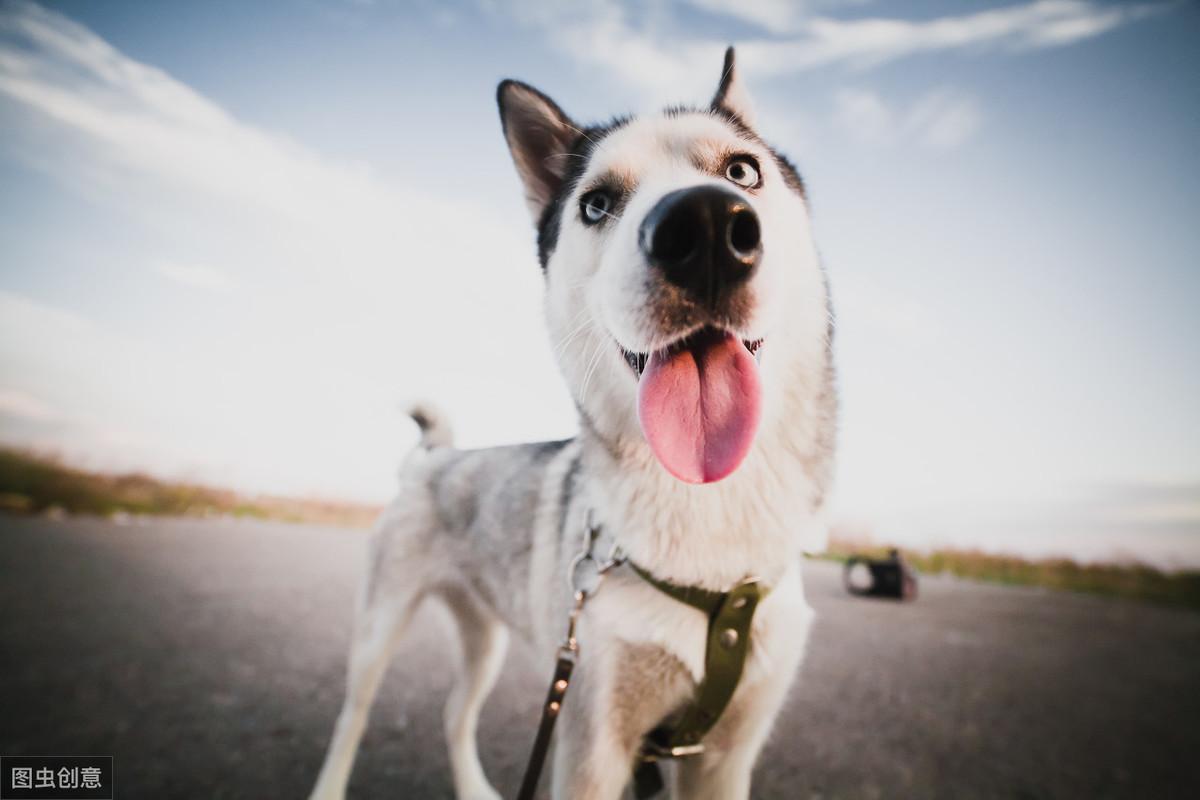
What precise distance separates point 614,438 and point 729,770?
118 centimetres

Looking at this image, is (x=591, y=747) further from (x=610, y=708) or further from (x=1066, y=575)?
(x=1066, y=575)

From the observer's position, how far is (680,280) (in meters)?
1.14

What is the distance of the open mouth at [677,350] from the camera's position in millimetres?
1291

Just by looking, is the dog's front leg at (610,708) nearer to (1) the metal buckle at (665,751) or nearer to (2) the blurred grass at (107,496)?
(1) the metal buckle at (665,751)

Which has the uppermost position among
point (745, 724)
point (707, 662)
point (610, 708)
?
point (707, 662)

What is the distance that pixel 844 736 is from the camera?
282 cm

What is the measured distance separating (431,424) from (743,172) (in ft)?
8.54

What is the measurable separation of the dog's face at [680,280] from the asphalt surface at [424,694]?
129 cm

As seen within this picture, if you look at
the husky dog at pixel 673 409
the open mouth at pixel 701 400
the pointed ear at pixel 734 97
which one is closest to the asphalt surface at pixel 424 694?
the husky dog at pixel 673 409

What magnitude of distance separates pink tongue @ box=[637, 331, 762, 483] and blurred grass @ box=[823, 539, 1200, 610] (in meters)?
5.37

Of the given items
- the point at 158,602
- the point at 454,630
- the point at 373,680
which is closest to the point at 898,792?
the point at 454,630

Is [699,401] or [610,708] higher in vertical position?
[699,401]

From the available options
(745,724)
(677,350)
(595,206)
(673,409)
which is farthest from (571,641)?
(595,206)

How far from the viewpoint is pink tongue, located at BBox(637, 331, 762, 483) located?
4.23ft
